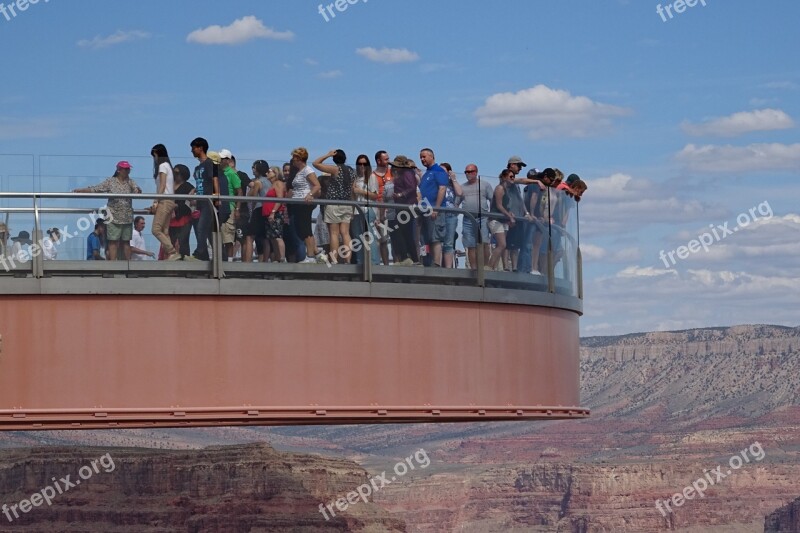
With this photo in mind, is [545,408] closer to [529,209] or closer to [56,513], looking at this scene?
[529,209]

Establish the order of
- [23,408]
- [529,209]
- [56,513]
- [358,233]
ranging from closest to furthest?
[23,408], [358,233], [529,209], [56,513]

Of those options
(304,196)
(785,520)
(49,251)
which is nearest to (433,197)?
(304,196)

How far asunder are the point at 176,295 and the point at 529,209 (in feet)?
16.0

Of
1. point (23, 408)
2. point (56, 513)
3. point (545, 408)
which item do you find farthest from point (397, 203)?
point (56, 513)

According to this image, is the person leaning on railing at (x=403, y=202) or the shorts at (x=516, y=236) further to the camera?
the shorts at (x=516, y=236)

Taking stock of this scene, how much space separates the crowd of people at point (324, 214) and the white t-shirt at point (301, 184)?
0.04 ft

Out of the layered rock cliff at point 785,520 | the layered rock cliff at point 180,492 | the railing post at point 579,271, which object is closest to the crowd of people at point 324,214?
the railing post at point 579,271

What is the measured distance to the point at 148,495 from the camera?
15325cm

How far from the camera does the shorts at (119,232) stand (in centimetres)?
1666

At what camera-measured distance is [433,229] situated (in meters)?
17.9

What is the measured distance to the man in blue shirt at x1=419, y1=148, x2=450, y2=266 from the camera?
17875mm

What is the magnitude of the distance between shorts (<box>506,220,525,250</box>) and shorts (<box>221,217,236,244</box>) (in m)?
3.61

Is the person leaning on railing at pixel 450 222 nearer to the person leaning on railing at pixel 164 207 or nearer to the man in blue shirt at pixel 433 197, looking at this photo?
the man in blue shirt at pixel 433 197

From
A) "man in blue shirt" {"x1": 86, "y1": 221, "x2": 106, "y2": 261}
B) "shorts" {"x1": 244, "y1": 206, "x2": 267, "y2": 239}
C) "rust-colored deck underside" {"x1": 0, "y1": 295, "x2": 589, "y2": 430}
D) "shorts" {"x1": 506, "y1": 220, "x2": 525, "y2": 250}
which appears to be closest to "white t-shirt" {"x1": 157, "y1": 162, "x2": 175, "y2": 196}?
"man in blue shirt" {"x1": 86, "y1": 221, "x2": 106, "y2": 261}
